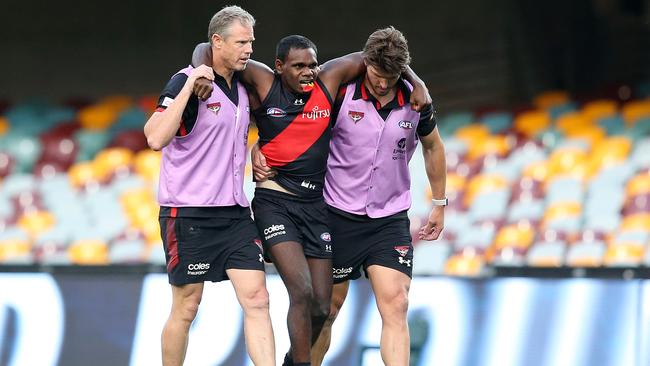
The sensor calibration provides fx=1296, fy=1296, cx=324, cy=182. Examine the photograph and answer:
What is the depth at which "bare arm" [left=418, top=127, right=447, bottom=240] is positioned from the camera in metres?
6.90

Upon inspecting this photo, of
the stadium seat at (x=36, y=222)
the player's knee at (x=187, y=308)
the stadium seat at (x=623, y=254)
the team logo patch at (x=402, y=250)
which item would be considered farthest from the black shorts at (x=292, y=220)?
the stadium seat at (x=36, y=222)

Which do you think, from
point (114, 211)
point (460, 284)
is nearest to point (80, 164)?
point (114, 211)

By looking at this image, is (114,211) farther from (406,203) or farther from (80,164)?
(406,203)

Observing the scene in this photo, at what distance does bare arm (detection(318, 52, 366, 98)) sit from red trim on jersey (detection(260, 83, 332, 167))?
61 mm

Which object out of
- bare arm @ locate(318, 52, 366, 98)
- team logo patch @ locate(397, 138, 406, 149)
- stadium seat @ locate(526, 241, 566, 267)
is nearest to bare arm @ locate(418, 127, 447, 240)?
team logo patch @ locate(397, 138, 406, 149)

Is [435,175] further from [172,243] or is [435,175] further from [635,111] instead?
[635,111]

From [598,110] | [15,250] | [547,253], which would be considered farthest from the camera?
[598,110]

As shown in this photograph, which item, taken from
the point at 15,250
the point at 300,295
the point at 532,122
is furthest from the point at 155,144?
the point at 532,122

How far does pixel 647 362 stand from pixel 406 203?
5.64 ft

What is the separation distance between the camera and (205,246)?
6.46 m

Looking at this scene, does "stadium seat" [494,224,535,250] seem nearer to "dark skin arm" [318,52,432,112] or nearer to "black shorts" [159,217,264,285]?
"dark skin arm" [318,52,432,112]

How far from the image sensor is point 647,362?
24.0ft

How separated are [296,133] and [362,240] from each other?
70 cm

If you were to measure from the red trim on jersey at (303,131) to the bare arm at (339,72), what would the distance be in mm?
61
